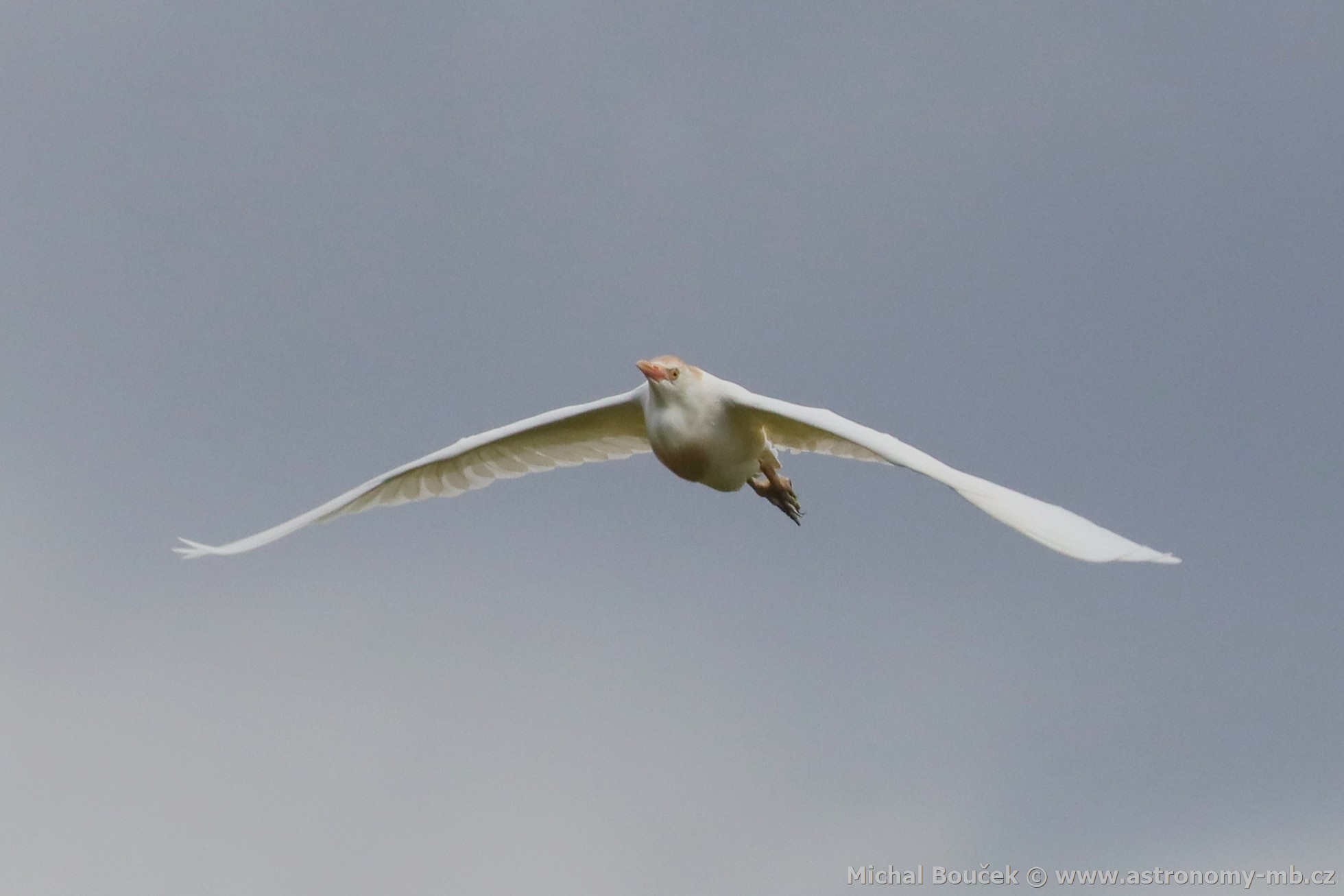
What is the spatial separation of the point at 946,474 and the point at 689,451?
391 cm

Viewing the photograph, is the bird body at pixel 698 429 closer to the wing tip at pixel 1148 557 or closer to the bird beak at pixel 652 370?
the bird beak at pixel 652 370

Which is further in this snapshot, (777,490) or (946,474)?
(777,490)

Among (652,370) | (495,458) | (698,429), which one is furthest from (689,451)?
(495,458)

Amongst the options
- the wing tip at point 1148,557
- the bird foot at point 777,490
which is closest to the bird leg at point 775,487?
the bird foot at point 777,490

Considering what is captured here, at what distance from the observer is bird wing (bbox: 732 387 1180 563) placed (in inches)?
546

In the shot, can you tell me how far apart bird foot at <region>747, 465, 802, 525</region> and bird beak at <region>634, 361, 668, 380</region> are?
85.0 inches

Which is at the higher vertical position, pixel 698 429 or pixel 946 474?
pixel 698 429

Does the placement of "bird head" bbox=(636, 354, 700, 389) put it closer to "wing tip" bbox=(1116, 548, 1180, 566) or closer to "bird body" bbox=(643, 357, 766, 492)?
"bird body" bbox=(643, 357, 766, 492)

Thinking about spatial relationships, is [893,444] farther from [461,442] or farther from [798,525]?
[461,442]

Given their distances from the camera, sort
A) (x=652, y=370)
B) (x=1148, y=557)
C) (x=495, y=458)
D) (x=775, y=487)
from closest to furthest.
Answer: (x=1148, y=557) < (x=652, y=370) < (x=775, y=487) < (x=495, y=458)

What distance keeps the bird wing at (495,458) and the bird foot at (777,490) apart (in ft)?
5.28

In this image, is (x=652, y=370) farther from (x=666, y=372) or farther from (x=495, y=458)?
(x=495, y=458)

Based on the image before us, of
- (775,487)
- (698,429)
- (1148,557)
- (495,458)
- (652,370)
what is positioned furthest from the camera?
(495,458)

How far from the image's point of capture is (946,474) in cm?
1619
